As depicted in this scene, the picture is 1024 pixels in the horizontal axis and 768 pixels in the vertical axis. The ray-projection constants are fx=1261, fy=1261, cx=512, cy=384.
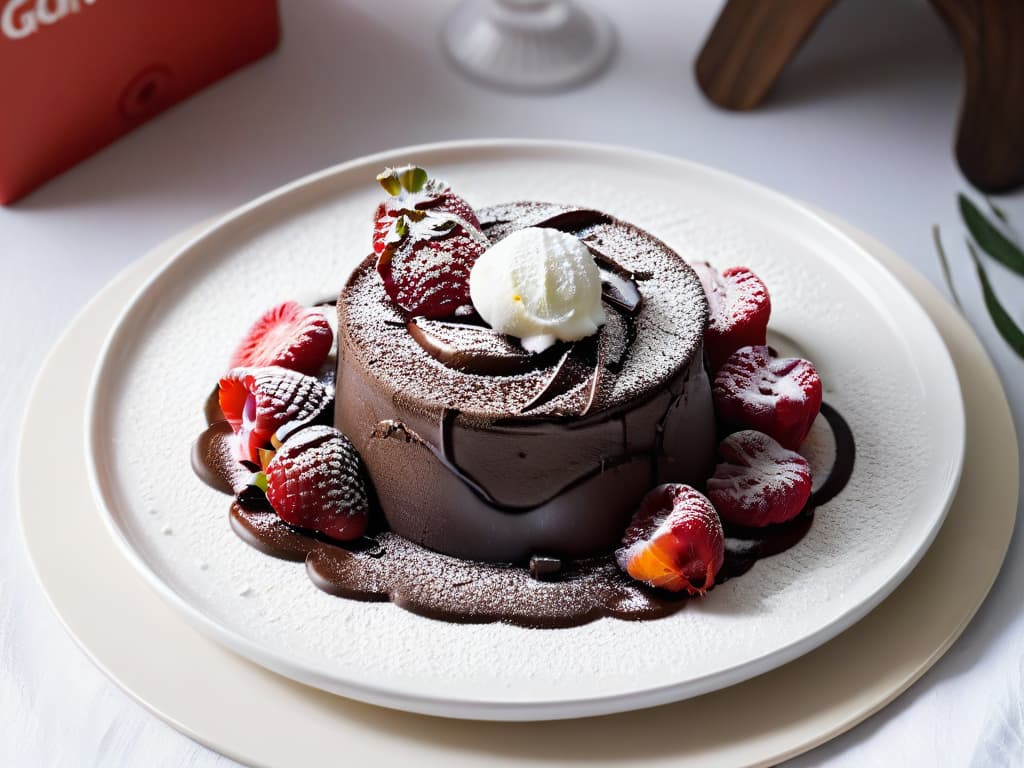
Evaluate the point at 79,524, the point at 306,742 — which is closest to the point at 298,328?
the point at 79,524

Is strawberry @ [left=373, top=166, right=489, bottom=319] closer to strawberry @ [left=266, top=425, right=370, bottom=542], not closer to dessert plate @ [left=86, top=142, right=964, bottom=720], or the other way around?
strawberry @ [left=266, top=425, right=370, bottom=542]

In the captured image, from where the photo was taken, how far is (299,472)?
1852mm

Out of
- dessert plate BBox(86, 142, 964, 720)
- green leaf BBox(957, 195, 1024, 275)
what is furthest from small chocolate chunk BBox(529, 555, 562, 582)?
green leaf BBox(957, 195, 1024, 275)

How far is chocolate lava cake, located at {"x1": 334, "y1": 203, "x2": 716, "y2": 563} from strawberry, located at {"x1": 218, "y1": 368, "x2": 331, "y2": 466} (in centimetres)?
8

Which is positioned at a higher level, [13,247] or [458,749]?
[13,247]

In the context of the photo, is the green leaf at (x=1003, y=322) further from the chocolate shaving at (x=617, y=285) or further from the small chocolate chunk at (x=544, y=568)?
the small chocolate chunk at (x=544, y=568)

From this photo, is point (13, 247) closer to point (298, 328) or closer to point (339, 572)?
point (298, 328)

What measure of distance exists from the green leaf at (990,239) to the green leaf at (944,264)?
6 centimetres

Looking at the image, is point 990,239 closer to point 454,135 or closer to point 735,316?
point 735,316

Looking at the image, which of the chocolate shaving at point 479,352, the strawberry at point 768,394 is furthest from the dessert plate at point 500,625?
the chocolate shaving at point 479,352

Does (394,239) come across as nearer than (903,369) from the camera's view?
Yes

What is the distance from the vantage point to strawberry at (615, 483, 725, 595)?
1739 mm

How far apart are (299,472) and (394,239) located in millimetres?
376

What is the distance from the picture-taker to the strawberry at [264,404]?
197cm
